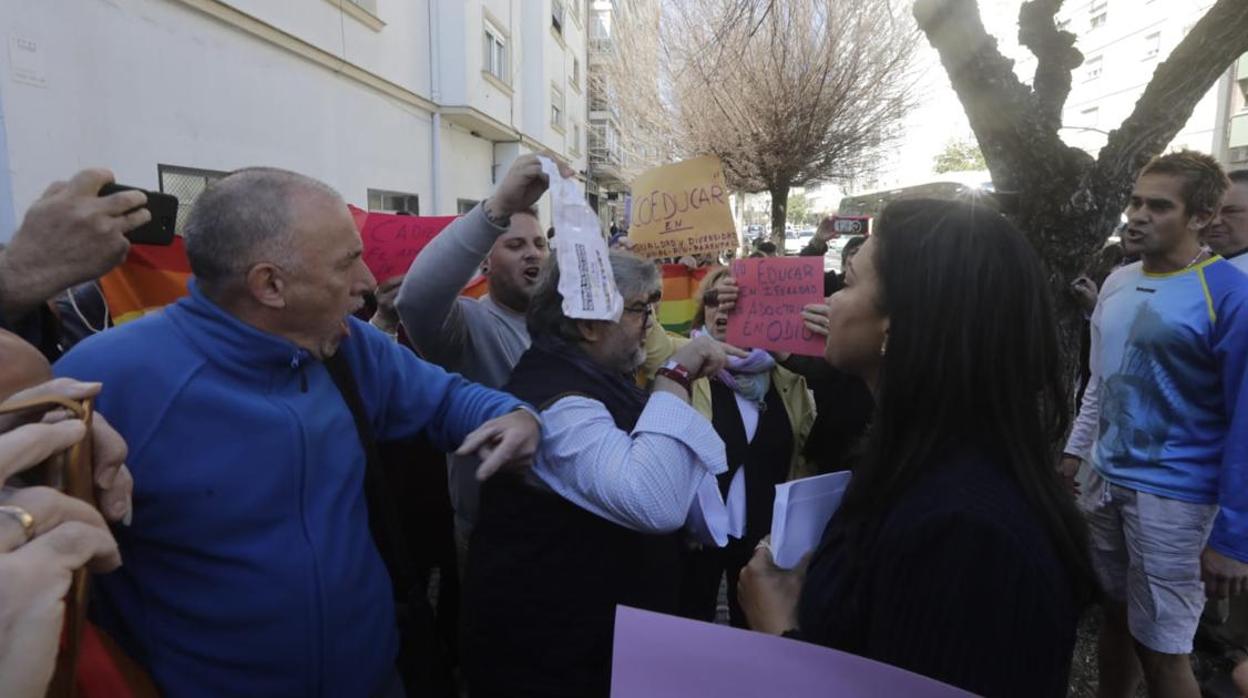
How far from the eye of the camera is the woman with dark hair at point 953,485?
3.26 feet

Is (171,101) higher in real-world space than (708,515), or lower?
higher

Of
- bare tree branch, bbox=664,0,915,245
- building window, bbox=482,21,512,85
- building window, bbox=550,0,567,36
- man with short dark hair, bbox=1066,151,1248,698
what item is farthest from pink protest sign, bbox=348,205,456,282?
building window, bbox=550,0,567,36

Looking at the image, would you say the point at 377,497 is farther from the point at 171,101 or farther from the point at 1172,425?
the point at 171,101

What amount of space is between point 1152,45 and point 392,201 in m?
31.8

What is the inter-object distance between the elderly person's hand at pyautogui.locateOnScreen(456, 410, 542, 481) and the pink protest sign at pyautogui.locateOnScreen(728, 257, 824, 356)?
108cm

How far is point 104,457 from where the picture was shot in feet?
3.01

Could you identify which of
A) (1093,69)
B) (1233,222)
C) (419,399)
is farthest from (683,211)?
(1093,69)

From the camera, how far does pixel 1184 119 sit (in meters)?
3.38

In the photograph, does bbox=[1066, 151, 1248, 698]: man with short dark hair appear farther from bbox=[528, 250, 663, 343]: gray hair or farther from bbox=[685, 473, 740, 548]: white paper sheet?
bbox=[528, 250, 663, 343]: gray hair

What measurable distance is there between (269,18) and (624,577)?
7311mm

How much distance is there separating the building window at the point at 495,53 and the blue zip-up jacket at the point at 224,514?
13.0m

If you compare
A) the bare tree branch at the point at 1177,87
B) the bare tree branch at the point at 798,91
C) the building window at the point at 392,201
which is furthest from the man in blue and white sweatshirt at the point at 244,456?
the bare tree branch at the point at 798,91

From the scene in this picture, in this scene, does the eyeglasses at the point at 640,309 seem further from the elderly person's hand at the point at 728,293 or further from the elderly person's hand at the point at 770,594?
the elderly person's hand at the point at 770,594

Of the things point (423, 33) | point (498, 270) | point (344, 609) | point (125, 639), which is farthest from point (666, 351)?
point (423, 33)
